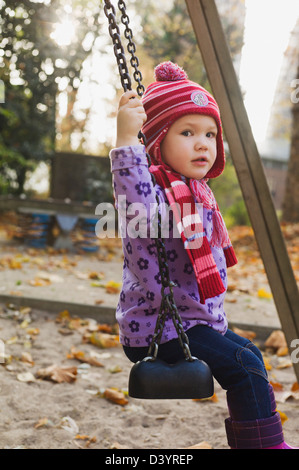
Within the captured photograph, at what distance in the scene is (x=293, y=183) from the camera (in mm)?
10961

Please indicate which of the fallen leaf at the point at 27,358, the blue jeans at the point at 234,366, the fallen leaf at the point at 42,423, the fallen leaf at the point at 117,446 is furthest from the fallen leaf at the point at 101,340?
the blue jeans at the point at 234,366

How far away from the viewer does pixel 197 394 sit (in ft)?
4.98

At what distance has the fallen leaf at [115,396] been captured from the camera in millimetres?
2918

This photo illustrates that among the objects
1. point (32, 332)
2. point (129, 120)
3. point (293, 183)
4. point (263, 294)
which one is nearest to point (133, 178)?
point (129, 120)

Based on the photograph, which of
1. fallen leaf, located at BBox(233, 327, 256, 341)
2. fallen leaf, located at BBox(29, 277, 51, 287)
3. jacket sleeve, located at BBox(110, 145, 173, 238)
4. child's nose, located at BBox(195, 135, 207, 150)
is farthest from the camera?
fallen leaf, located at BBox(29, 277, 51, 287)

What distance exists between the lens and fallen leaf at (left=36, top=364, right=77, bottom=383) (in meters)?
3.11

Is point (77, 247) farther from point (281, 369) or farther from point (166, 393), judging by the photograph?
point (166, 393)

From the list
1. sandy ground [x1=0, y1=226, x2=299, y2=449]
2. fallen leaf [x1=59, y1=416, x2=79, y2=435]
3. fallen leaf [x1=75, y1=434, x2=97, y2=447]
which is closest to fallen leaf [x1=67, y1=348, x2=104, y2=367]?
sandy ground [x1=0, y1=226, x2=299, y2=449]

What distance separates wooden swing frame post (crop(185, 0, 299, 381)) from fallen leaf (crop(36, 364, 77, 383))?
147 cm

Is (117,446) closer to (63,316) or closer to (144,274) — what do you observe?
(144,274)

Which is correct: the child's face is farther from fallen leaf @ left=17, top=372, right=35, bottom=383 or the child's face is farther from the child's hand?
fallen leaf @ left=17, top=372, right=35, bottom=383

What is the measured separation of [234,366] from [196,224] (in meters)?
0.48

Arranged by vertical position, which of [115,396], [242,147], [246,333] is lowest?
[115,396]

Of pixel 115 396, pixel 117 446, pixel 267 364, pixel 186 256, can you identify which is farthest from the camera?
pixel 267 364
